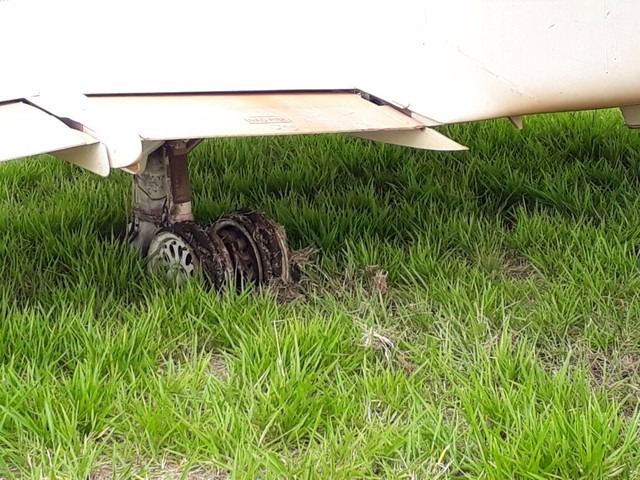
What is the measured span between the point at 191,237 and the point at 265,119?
1.91ft

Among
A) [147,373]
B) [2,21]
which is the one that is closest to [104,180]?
[2,21]

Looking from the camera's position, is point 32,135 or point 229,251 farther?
point 229,251

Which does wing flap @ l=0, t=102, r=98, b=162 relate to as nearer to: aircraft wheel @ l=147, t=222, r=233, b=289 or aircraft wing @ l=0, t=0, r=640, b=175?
aircraft wing @ l=0, t=0, r=640, b=175

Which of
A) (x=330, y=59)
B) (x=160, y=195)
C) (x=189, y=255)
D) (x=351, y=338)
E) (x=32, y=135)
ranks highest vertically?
(x=330, y=59)

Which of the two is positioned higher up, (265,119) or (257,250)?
(265,119)

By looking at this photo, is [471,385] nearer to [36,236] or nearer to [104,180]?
[36,236]

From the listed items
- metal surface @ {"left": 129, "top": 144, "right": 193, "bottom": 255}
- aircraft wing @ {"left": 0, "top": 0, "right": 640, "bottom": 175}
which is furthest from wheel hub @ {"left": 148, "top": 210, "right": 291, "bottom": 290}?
aircraft wing @ {"left": 0, "top": 0, "right": 640, "bottom": 175}

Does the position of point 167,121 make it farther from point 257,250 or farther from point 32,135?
point 257,250

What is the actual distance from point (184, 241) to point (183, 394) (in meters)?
0.67

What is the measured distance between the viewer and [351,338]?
1968mm

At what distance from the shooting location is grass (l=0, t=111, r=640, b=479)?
1507 millimetres

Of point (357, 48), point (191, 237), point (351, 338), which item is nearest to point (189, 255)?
point (191, 237)

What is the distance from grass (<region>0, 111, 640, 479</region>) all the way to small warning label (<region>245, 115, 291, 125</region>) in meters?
0.49

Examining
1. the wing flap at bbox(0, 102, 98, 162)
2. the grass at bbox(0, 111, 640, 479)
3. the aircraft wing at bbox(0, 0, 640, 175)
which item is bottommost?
the grass at bbox(0, 111, 640, 479)
